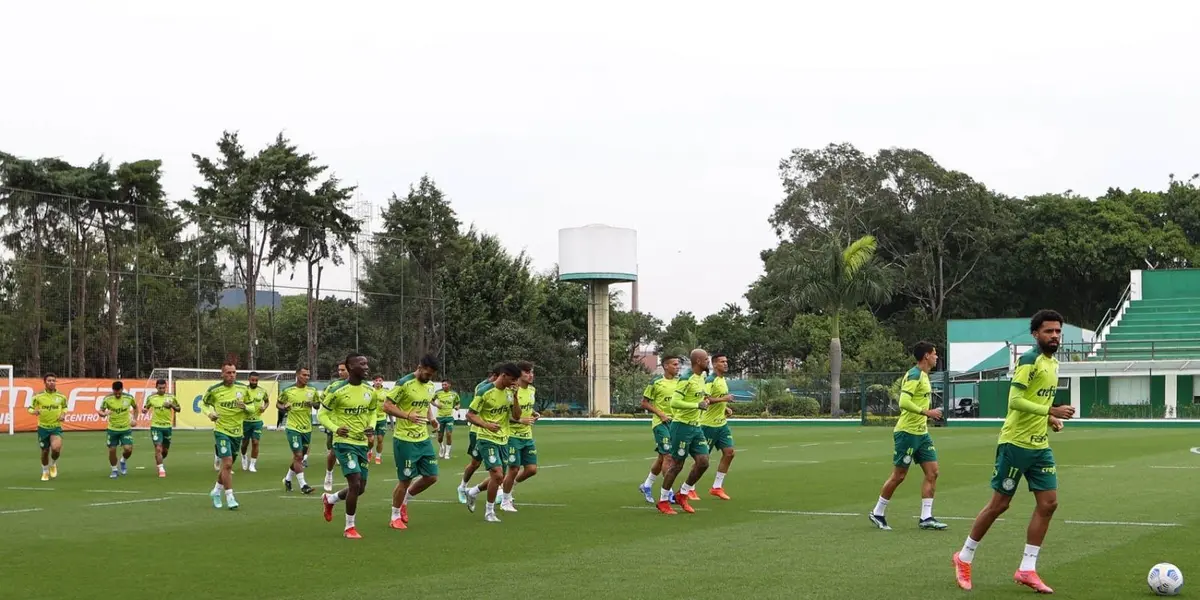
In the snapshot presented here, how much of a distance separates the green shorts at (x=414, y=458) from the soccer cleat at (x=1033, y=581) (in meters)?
7.75

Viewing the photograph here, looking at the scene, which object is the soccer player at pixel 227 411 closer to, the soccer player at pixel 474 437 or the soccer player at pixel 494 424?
the soccer player at pixel 474 437

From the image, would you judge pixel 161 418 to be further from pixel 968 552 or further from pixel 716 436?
pixel 968 552

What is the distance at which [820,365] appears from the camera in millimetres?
80938

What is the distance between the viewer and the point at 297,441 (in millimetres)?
23688

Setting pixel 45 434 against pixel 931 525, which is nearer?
pixel 931 525

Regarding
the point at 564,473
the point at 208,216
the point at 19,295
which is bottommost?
the point at 564,473

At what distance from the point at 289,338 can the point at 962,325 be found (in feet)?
130

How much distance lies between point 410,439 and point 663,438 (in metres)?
4.51

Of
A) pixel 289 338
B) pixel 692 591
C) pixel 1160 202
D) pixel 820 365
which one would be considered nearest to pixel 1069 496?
pixel 692 591

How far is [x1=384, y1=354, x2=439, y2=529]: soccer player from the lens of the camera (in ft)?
52.7

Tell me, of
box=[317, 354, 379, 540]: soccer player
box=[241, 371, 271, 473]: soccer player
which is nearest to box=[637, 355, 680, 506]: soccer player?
box=[317, 354, 379, 540]: soccer player

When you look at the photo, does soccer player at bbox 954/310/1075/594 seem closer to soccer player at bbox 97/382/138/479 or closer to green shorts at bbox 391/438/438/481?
green shorts at bbox 391/438/438/481

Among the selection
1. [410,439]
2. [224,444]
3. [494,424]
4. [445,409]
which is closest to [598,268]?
[445,409]

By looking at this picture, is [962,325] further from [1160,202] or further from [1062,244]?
[1160,202]
